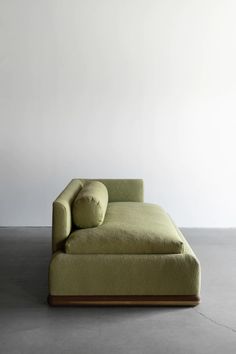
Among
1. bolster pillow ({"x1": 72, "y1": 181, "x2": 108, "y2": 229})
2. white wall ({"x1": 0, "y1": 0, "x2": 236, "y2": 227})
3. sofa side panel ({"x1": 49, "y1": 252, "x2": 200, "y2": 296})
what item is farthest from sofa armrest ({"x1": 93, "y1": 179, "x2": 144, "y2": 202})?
sofa side panel ({"x1": 49, "y1": 252, "x2": 200, "y2": 296})

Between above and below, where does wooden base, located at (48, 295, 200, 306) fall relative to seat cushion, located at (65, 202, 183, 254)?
below

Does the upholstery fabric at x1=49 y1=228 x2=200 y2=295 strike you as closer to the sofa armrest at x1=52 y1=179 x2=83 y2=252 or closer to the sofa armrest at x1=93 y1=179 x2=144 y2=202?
the sofa armrest at x1=52 y1=179 x2=83 y2=252

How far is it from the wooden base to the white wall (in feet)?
6.96

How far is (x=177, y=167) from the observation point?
4852 mm

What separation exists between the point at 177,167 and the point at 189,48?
123cm

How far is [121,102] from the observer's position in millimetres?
4773

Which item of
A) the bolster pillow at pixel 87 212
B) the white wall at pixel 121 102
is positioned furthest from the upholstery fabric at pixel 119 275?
the white wall at pixel 121 102

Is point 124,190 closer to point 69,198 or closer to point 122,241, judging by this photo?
point 69,198

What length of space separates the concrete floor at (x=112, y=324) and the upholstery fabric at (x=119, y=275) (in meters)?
0.12

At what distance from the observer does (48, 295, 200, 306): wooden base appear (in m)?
2.80

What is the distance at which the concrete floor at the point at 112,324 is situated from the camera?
2.31 meters

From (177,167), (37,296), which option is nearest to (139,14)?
(177,167)

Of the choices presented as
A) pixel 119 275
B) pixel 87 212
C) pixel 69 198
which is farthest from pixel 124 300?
pixel 69 198

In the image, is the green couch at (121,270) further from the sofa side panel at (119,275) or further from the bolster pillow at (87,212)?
the bolster pillow at (87,212)
